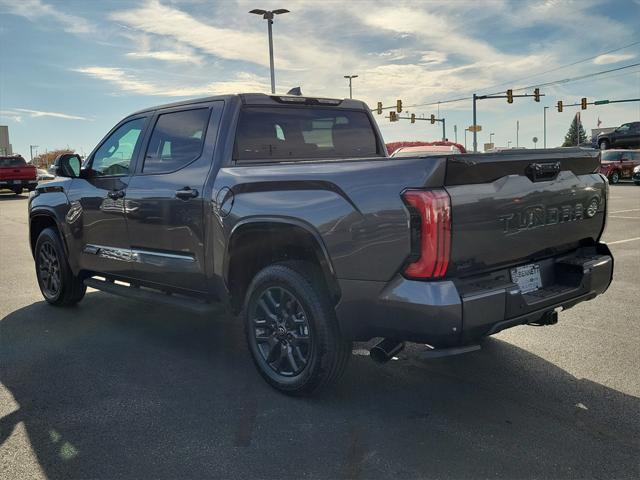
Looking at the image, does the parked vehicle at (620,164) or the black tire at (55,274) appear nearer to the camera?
the black tire at (55,274)

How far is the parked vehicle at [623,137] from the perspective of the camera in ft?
117

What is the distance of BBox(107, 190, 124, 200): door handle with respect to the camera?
4893 mm

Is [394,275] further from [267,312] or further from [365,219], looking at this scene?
[267,312]

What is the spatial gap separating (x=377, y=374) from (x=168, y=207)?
189 cm

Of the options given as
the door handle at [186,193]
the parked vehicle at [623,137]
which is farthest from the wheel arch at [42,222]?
→ the parked vehicle at [623,137]

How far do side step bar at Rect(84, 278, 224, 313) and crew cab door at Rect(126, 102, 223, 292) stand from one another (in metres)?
0.10

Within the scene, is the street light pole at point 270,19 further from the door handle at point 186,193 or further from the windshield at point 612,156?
the door handle at point 186,193

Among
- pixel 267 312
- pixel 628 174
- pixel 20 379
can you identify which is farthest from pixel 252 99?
pixel 628 174

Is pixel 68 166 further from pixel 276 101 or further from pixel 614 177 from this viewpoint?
pixel 614 177

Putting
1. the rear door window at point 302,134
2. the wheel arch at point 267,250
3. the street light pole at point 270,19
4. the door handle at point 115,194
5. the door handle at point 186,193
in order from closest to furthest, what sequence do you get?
the wheel arch at point 267,250 → the door handle at point 186,193 → the rear door window at point 302,134 → the door handle at point 115,194 → the street light pole at point 270,19

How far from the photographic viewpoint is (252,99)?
14.6ft

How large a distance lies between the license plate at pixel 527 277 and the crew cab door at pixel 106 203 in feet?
9.97

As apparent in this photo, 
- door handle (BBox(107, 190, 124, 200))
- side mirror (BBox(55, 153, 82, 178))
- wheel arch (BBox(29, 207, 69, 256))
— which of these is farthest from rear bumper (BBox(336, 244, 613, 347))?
wheel arch (BBox(29, 207, 69, 256))

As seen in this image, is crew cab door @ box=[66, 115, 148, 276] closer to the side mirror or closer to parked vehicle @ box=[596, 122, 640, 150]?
the side mirror
